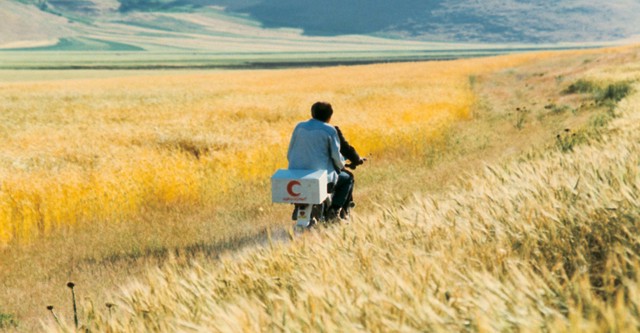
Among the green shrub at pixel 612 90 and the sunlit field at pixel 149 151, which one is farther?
the green shrub at pixel 612 90

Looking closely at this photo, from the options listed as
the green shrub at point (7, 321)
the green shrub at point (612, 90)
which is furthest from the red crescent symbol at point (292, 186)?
the green shrub at point (612, 90)

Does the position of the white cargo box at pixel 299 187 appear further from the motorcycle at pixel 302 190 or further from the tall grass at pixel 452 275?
the tall grass at pixel 452 275

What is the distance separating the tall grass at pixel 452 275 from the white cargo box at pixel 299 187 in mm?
1648

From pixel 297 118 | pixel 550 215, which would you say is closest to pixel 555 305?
pixel 550 215

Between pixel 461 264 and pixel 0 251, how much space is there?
22.3ft

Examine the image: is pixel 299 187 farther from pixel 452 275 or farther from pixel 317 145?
pixel 452 275

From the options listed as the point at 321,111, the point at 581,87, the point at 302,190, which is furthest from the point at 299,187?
the point at 581,87

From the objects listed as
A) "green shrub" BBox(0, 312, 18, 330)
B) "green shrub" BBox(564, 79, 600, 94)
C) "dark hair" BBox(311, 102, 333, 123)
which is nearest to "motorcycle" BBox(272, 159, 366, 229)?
"dark hair" BBox(311, 102, 333, 123)

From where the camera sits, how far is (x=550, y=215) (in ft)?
13.3

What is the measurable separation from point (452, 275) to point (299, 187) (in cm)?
364

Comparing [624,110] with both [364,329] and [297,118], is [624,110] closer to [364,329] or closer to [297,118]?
[297,118]

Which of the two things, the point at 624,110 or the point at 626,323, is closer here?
the point at 626,323

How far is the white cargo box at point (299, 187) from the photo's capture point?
23.3ft

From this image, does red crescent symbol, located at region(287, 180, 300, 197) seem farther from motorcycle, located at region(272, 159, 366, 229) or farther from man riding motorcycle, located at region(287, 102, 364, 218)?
man riding motorcycle, located at region(287, 102, 364, 218)
